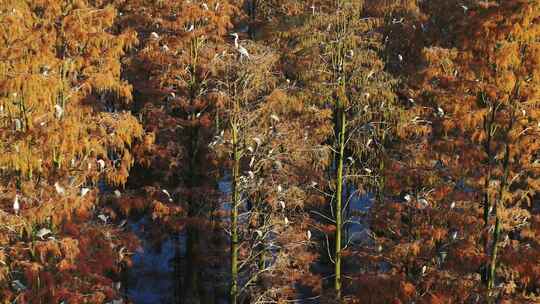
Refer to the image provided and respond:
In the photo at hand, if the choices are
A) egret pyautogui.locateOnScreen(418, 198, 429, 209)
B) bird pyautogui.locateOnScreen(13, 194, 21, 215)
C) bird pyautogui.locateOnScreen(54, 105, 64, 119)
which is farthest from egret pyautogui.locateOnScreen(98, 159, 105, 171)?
egret pyautogui.locateOnScreen(418, 198, 429, 209)

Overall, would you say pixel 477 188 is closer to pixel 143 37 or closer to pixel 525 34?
pixel 525 34

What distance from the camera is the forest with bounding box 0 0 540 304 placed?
10.3 metres

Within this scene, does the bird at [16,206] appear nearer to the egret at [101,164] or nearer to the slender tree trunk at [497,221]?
the egret at [101,164]

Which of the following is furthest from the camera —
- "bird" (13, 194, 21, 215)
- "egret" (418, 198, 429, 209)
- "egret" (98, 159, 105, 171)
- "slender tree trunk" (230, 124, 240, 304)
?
"slender tree trunk" (230, 124, 240, 304)

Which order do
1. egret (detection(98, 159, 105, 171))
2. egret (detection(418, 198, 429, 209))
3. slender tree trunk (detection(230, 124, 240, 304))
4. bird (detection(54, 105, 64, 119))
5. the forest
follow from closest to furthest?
bird (detection(54, 105, 64, 119)) < the forest < egret (detection(98, 159, 105, 171)) < egret (detection(418, 198, 429, 209)) < slender tree trunk (detection(230, 124, 240, 304))

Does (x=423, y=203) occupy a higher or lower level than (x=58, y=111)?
lower

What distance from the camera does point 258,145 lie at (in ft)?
48.0

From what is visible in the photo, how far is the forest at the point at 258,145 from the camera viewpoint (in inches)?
405

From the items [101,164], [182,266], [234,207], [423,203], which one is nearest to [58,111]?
[101,164]

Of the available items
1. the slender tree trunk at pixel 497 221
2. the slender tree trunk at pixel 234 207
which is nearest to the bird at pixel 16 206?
the slender tree trunk at pixel 234 207

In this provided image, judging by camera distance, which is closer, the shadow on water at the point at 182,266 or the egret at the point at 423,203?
the egret at the point at 423,203

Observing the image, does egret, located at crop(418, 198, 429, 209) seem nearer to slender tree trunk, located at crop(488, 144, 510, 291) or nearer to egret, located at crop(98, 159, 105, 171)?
slender tree trunk, located at crop(488, 144, 510, 291)

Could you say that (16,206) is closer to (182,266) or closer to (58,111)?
A: (58,111)

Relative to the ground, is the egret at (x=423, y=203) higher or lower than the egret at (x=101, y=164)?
lower
